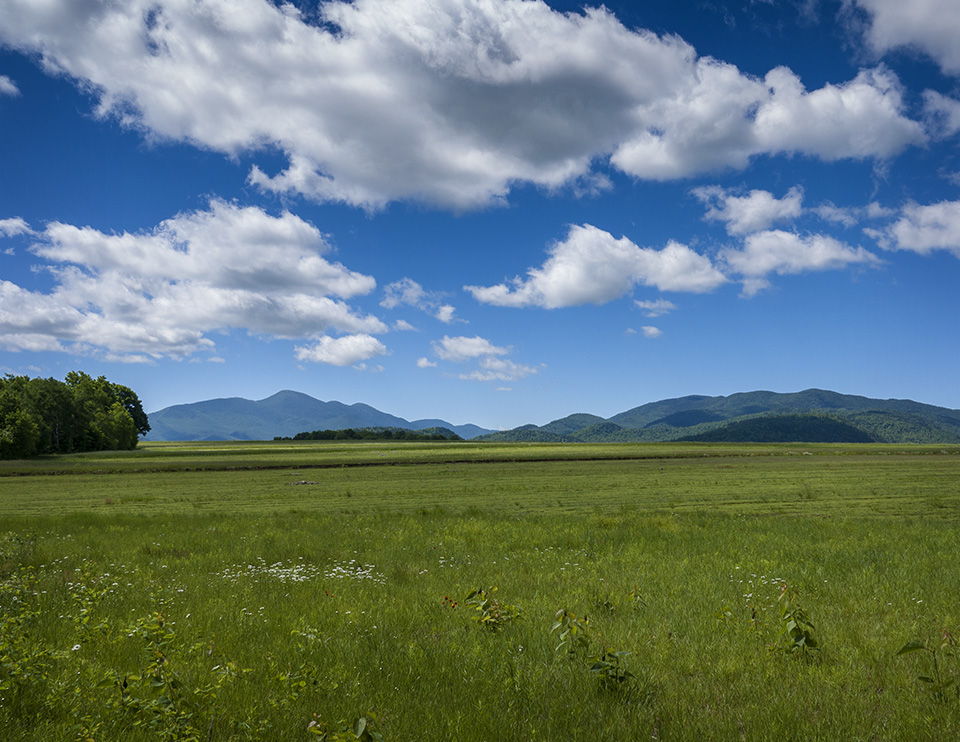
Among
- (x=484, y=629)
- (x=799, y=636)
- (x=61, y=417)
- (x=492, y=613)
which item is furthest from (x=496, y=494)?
(x=61, y=417)

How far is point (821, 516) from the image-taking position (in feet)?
83.0

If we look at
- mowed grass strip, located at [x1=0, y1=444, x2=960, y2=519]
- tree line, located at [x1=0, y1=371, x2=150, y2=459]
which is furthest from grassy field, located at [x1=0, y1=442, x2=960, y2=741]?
tree line, located at [x1=0, y1=371, x2=150, y2=459]

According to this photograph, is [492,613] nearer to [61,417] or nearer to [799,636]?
[799,636]

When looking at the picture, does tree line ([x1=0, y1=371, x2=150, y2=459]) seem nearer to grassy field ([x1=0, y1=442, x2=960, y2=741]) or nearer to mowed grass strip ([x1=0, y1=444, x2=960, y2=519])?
mowed grass strip ([x1=0, y1=444, x2=960, y2=519])

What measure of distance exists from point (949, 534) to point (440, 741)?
2241 centimetres

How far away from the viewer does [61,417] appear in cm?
11294

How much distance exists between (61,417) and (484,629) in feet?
458

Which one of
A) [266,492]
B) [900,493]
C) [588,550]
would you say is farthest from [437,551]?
[900,493]

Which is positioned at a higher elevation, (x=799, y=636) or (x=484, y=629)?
(x=799, y=636)

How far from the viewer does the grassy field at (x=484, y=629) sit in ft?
21.0

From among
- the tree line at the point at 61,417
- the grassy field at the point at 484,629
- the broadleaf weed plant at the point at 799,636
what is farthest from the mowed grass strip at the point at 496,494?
the tree line at the point at 61,417

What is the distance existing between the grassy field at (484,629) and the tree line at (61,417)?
91.5 meters

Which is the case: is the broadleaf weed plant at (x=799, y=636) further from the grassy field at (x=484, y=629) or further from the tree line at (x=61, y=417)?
the tree line at (x=61, y=417)

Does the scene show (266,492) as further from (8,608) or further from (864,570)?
(864,570)
